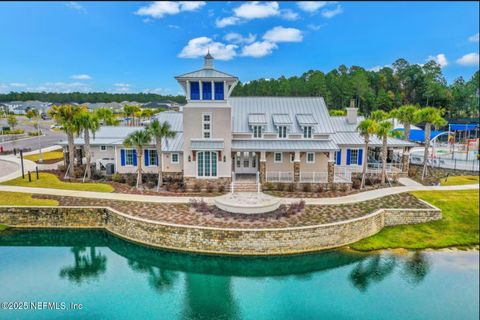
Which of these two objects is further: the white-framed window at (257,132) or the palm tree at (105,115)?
the palm tree at (105,115)

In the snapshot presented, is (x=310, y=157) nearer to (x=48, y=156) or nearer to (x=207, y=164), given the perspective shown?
(x=207, y=164)

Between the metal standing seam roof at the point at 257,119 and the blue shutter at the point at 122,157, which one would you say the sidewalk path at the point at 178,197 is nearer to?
the blue shutter at the point at 122,157

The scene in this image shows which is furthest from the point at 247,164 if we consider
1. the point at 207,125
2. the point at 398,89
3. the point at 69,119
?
the point at 398,89

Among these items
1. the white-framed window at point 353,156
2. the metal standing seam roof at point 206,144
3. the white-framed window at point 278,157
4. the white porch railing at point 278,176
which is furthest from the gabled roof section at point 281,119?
the white-framed window at point 353,156

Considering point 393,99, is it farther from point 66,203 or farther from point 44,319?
point 44,319

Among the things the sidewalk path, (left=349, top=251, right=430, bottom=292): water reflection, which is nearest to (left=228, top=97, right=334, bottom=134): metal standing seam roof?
the sidewalk path

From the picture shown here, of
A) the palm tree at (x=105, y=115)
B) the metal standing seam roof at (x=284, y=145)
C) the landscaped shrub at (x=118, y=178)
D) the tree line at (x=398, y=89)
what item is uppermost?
the tree line at (x=398, y=89)

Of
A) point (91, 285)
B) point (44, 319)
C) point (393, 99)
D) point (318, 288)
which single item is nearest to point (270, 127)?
point (318, 288)

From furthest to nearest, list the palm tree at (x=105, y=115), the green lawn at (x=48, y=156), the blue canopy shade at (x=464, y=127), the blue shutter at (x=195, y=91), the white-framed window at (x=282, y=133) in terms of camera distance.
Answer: the blue canopy shade at (x=464, y=127) < the palm tree at (x=105, y=115) < the green lawn at (x=48, y=156) < the white-framed window at (x=282, y=133) < the blue shutter at (x=195, y=91)

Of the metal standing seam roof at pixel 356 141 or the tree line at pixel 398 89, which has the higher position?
the tree line at pixel 398 89
